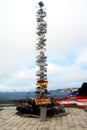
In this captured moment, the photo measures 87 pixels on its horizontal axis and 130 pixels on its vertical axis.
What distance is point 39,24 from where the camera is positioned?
29531 mm

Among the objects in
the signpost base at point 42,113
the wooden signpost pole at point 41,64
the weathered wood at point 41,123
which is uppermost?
the wooden signpost pole at point 41,64

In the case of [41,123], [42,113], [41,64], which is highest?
[41,64]

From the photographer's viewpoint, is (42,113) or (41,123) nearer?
(41,123)

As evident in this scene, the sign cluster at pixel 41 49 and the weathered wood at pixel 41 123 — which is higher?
the sign cluster at pixel 41 49

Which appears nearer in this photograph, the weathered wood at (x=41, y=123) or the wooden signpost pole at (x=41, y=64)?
the weathered wood at (x=41, y=123)

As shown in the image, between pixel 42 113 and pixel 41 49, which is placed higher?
pixel 41 49

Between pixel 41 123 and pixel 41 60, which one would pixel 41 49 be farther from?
pixel 41 123

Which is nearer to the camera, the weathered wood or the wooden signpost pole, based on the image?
the weathered wood

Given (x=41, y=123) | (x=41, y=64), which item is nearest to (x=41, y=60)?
(x=41, y=64)

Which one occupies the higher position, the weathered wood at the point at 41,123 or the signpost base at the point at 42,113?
the signpost base at the point at 42,113

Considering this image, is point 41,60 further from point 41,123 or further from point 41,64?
point 41,123

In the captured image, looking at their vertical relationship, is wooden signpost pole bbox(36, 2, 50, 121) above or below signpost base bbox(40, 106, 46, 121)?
above

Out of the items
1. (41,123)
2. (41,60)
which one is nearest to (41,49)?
(41,60)

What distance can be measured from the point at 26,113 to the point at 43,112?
321 cm
